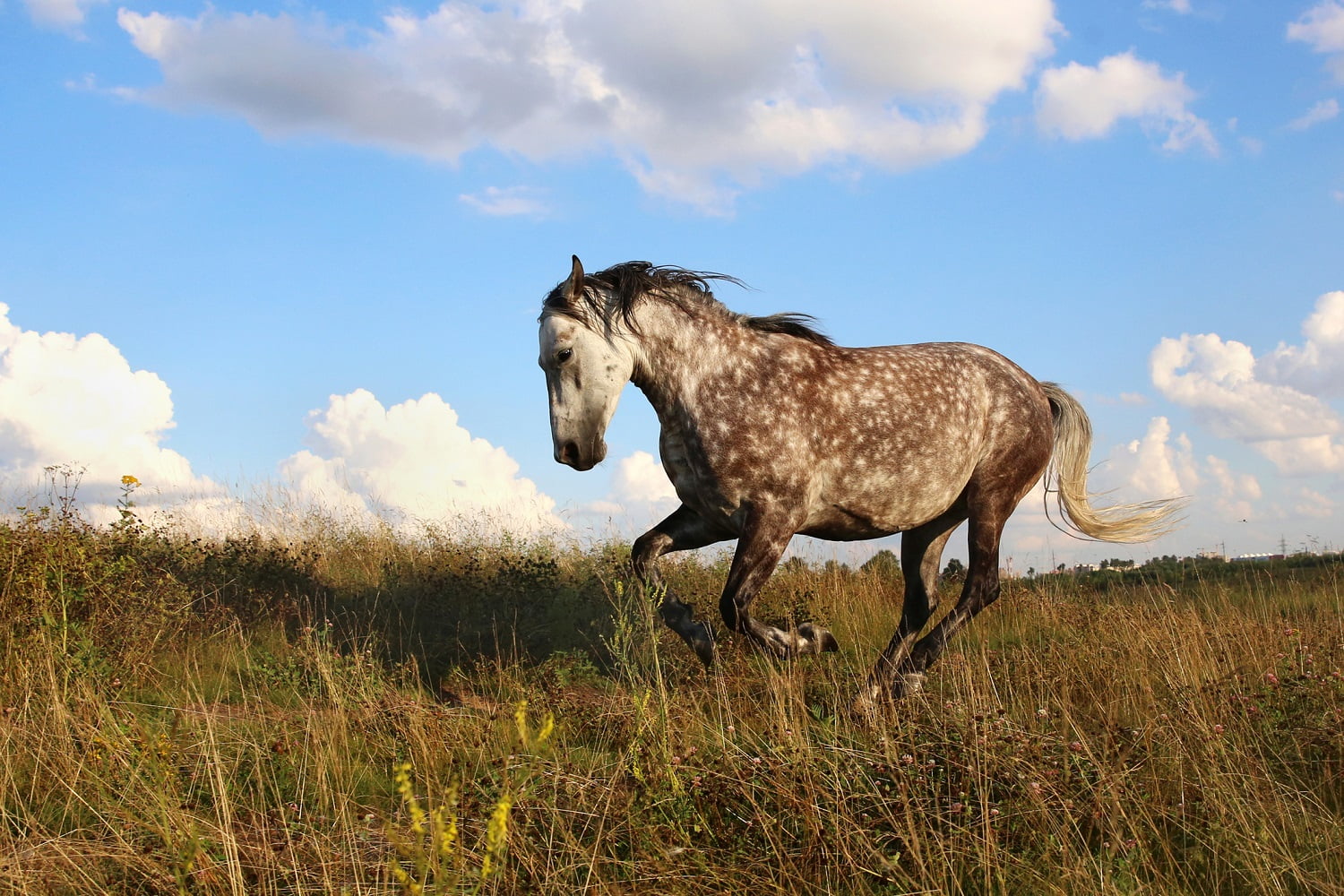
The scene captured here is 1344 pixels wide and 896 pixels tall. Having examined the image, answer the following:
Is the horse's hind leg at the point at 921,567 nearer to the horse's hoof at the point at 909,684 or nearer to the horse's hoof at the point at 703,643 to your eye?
the horse's hoof at the point at 909,684

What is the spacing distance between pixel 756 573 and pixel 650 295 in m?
1.90

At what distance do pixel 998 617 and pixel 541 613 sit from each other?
14.5 ft

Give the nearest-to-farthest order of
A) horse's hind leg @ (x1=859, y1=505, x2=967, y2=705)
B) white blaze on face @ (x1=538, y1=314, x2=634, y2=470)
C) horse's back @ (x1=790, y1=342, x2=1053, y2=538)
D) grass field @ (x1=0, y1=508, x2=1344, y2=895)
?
grass field @ (x1=0, y1=508, x2=1344, y2=895) → white blaze on face @ (x1=538, y1=314, x2=634, y2=470) → horse's back @ (x1=790, y1=342, x2=1053, y2=538) → horse's hind leg @ (x1=859, y1=505, x2=967, y2=705)

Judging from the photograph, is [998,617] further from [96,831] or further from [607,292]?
[96,831]

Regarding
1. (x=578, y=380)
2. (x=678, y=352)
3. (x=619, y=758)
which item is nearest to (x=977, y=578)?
(x=678, y=352)

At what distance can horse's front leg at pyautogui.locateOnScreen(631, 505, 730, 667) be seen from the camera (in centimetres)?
644

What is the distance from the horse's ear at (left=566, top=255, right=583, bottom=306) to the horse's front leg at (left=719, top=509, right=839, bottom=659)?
5.71 feet

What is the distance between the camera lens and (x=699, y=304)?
257 inches

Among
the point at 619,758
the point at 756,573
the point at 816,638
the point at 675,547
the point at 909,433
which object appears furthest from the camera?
the point at 675,547

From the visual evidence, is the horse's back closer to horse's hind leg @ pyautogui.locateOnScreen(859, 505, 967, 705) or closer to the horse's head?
horse's hind leg @ pyautogui.locateOnScreen(859, 505, 967, 705)

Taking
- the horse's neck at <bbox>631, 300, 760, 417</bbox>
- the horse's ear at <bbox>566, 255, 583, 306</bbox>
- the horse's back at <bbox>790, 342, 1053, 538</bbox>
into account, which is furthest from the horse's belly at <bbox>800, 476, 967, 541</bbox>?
the horse's ear at <bbox>566, 255, 583, 306</bbox>

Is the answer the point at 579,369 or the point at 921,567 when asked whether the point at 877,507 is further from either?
the point at 579,369

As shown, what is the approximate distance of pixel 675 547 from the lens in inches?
265

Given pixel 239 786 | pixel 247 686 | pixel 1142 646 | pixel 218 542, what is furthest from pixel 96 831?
pixel 218 542
